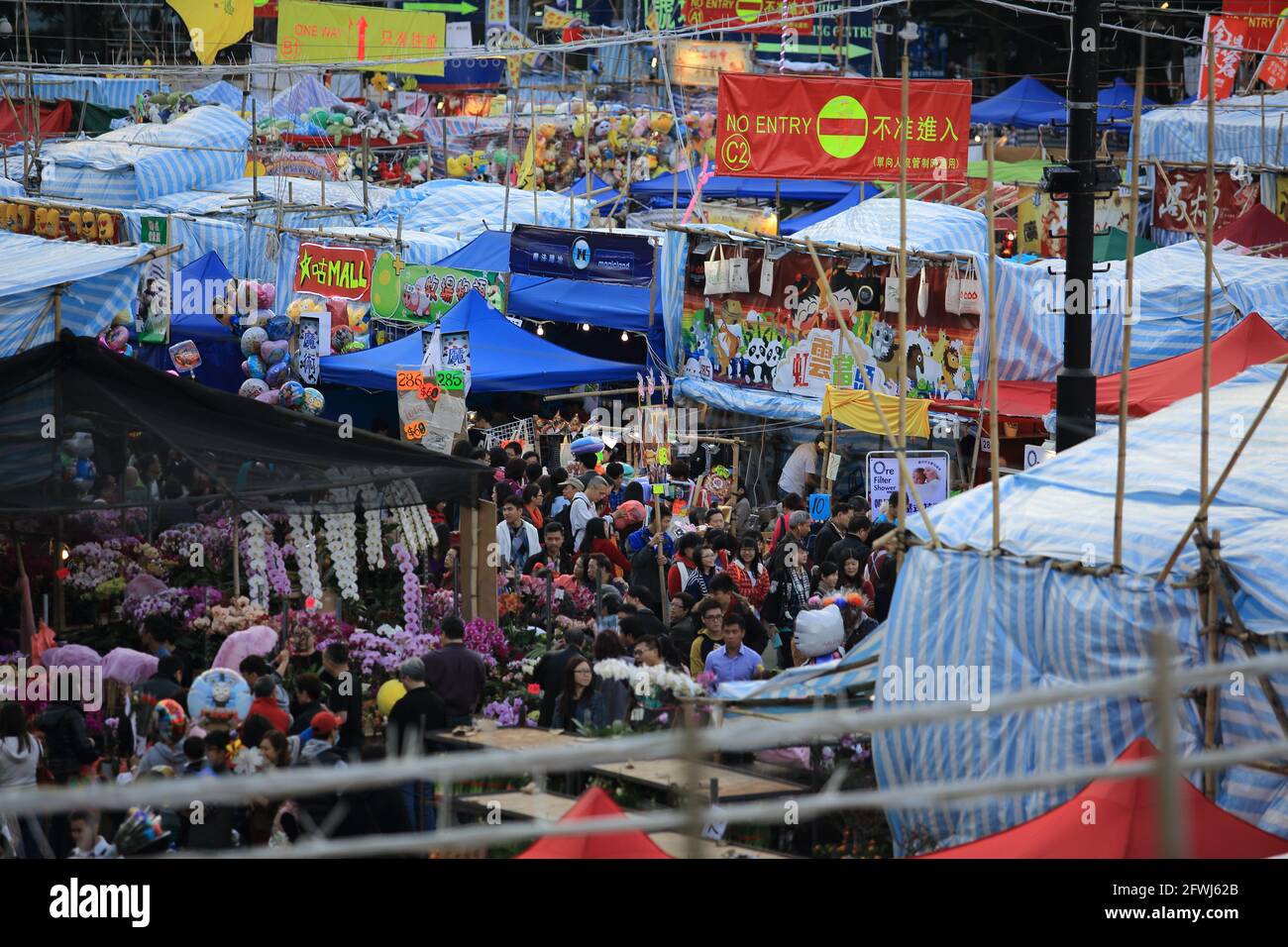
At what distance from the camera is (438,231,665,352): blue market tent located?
64.5ft

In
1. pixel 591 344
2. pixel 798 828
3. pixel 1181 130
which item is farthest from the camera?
pixel 1181 130

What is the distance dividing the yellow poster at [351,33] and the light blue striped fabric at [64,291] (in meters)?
19.0

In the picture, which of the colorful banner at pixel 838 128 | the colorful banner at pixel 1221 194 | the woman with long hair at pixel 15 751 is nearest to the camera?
the woman with long hair at pixel 15 751

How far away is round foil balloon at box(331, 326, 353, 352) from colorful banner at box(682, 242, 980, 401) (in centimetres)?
397

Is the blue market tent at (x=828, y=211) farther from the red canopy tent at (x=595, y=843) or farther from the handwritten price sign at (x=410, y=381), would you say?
the red canopy tent at (x=595, y=843)

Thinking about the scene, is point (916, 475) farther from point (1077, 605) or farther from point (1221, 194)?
point (1221, 194)

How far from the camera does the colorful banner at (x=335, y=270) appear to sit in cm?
1852

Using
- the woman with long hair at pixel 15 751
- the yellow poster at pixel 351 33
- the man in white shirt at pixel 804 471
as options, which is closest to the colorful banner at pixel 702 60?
the yellow poster at pixel 351 33

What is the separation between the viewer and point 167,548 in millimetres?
11781

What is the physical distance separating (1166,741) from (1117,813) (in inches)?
113

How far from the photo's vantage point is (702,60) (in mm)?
36469

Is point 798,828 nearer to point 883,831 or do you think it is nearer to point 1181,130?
point 883,831

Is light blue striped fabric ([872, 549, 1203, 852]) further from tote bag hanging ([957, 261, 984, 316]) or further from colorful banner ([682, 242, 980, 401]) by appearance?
tote bag hanging ([957, 261, 984, 316])

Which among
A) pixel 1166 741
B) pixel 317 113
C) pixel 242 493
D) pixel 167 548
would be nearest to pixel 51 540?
pixel 167 548
